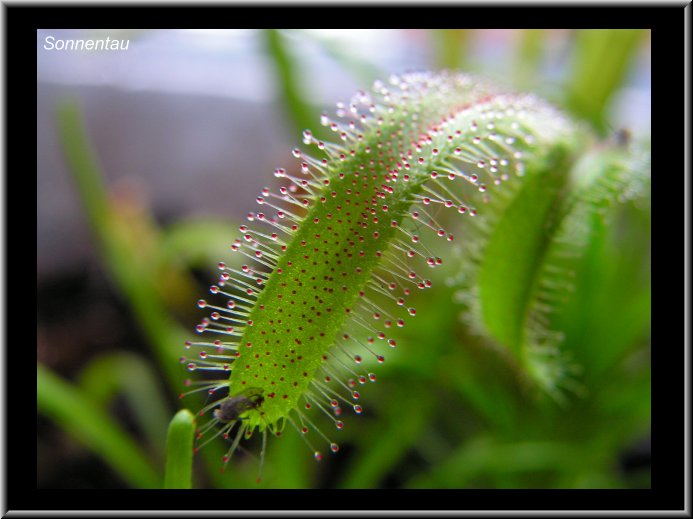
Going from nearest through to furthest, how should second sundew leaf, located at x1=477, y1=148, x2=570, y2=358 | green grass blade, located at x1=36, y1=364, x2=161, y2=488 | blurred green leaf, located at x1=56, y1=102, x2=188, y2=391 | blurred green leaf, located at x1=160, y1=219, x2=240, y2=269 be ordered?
second sundew leaf, located at x1=477, y1=148, x2=570, y2=358, green grass blade, located at x1=36, y1=364, x2=161, y2=488, blurred green leaf, located at x1=56, y1=102, x2=188, y2=391, blurred green leaf, located at x1=160, y1=219, x2=240, y2=269

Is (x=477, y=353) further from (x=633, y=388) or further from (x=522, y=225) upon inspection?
(x=522, y=225)

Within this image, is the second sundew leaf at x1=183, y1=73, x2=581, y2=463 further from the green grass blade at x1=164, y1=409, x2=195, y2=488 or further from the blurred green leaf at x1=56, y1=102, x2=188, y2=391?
the blurred green leaf at x1=56, y1=102, x2=188, y2=391

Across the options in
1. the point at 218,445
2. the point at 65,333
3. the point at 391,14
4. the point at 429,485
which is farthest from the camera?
the point at 65,333

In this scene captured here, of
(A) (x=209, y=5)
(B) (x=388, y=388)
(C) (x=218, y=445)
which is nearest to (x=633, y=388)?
(B) (x=388, y=388)

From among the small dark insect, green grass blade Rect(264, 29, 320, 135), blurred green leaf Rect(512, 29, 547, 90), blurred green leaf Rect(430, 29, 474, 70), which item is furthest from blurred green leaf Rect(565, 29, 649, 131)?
the small dark insect

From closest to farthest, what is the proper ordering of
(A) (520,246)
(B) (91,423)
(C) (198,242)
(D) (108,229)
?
(A) (520,246) → (B) (91,423) → (D) (108,229) → (C) (198,242)

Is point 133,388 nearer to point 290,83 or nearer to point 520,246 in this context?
point 290,83

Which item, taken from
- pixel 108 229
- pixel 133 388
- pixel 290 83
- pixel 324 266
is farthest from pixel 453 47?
pixel 324 266
